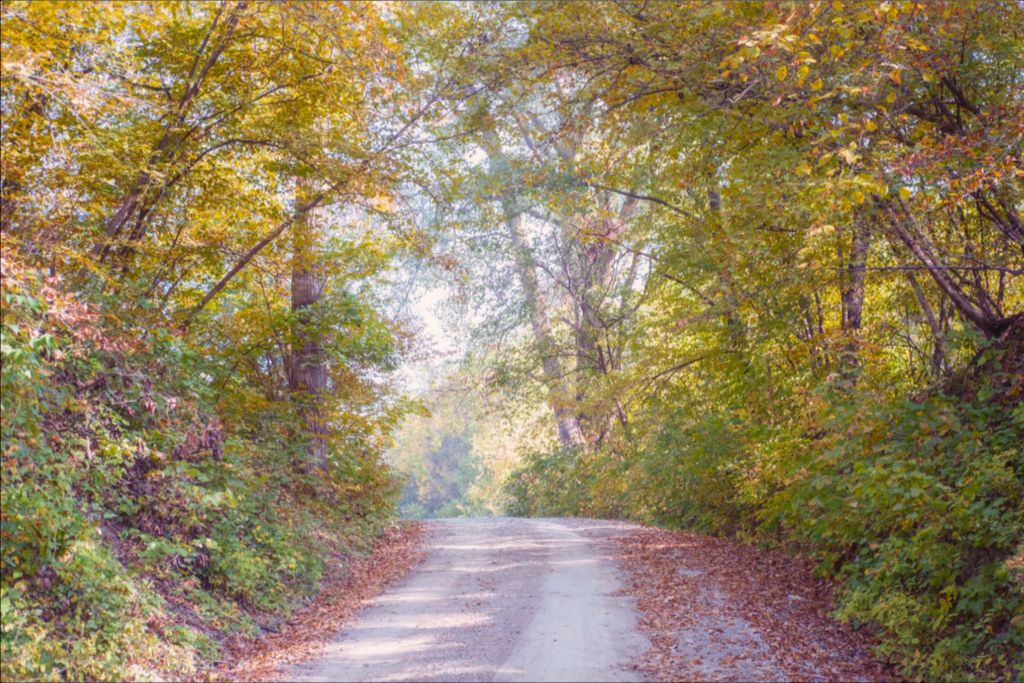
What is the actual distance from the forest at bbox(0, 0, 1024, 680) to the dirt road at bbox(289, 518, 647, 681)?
1.35 m

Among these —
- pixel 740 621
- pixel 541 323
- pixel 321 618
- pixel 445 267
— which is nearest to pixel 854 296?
pixel 740 621

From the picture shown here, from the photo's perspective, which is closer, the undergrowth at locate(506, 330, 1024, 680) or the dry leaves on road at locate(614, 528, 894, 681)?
the undergrowth at locate(506, 330, 1024, 680)

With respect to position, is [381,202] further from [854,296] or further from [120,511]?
[854,296]

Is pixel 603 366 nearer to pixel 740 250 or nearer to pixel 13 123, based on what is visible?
pixel 740 250

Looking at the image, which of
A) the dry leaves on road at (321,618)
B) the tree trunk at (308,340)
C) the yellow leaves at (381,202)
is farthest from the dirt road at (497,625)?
the yellow leaves at (381,202)

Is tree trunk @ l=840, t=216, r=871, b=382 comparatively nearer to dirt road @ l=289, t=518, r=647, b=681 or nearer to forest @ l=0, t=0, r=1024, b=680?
forest @ l=0, t=0, r=1024, b=680

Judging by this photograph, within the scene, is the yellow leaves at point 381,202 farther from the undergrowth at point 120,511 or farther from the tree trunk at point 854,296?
the tree trunk at point 854,296

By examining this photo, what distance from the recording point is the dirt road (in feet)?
22.7

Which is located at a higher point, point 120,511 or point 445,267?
point 445,267

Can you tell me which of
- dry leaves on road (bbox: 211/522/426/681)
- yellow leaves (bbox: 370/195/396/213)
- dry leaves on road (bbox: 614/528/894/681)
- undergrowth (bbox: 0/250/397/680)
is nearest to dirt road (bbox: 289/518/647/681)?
dry leaves on road (bbox: 211/522/426/681)

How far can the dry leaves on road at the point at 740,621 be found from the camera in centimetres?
689

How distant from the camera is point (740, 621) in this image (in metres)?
8.41

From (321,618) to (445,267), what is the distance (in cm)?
567

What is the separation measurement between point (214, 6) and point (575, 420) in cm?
1829
